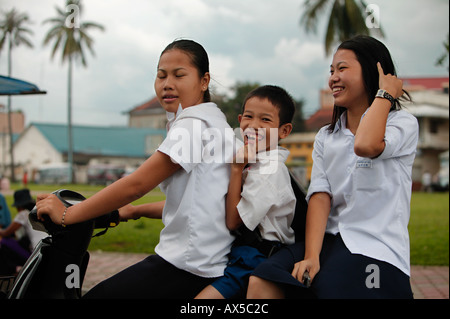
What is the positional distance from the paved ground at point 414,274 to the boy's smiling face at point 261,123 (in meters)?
3.46

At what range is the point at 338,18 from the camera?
16656mm

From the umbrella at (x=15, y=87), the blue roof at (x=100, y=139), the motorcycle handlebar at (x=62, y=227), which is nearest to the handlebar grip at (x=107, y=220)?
the motorcycle handlebar at (x=62, y=227)

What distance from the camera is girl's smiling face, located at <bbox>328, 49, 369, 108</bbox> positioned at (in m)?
1.73

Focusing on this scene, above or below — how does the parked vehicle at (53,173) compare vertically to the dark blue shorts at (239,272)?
below

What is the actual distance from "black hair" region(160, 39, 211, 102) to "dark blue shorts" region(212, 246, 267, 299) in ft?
2.23

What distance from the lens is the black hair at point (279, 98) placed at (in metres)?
1.76

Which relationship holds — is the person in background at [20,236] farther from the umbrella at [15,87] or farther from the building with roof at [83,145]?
the building with roof at [83,145]

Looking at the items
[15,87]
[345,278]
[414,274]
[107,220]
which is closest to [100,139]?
[414,274]

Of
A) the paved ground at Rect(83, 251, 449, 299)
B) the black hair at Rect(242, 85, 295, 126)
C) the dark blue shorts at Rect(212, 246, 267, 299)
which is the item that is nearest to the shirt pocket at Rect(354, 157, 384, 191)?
the black hair at Rect(242, 85, 295, 126)

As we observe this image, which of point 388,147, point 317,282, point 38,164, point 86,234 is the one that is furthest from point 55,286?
point 38,164
